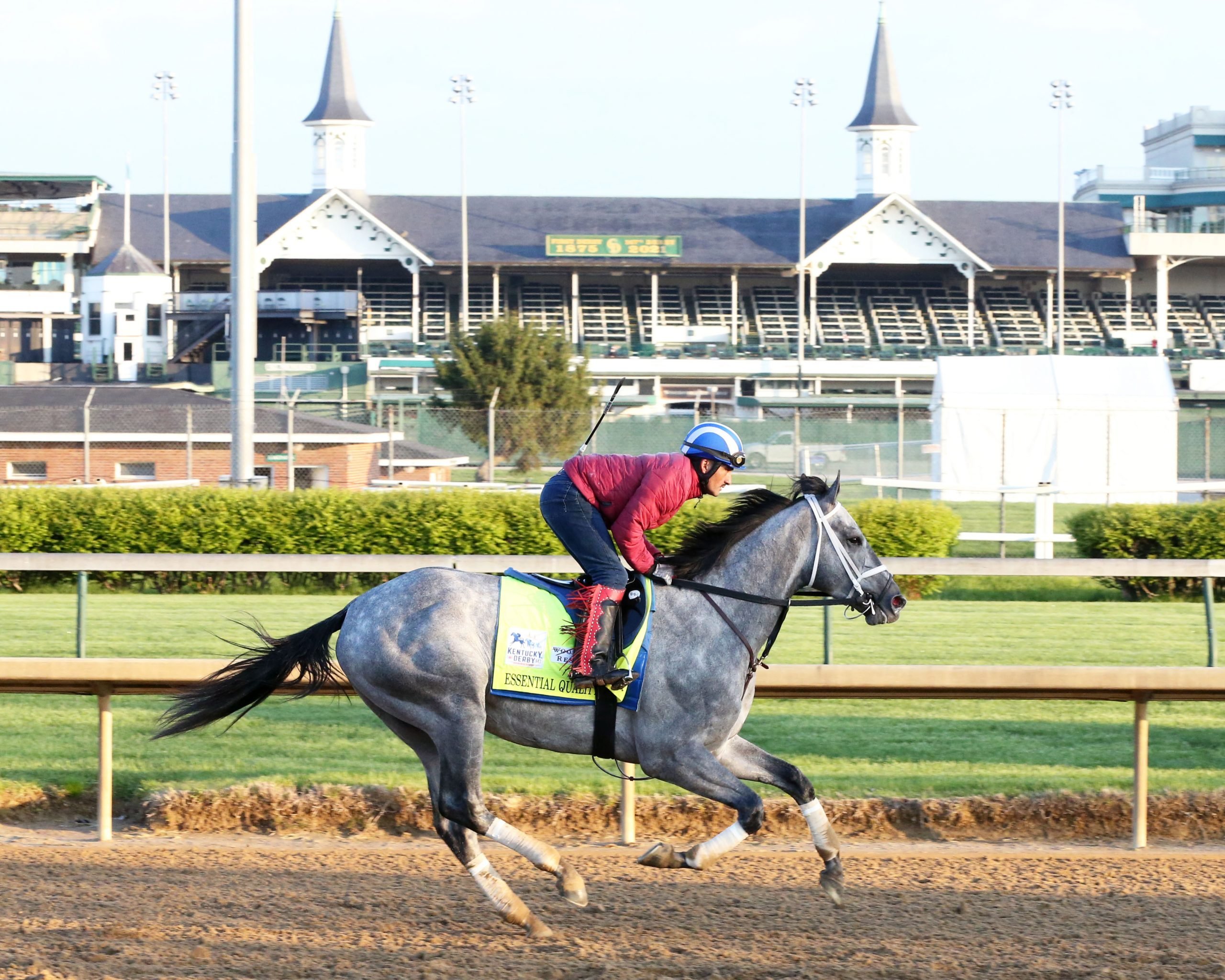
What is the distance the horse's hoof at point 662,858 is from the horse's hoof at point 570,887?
0.70 feet

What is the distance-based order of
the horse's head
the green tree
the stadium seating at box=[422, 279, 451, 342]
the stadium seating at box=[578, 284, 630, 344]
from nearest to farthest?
1. the horse's head
2. the green tree
3. the stadium seating at box=[422, 279, 451, 342]
4. the stadium seating at box=[578, 284, 630, 344]

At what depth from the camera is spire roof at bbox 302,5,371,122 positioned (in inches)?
2165

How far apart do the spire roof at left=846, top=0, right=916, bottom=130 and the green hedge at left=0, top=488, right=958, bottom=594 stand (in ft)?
147

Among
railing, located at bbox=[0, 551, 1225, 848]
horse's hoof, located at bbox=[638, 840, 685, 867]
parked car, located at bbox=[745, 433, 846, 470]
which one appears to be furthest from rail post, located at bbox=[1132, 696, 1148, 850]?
parked car, located at bbox=[745, 433, 846, 470]

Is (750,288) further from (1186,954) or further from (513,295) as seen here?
(1186,954)

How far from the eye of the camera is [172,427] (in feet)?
69.3

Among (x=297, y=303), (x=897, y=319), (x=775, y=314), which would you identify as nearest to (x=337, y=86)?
(x=297, y=303)

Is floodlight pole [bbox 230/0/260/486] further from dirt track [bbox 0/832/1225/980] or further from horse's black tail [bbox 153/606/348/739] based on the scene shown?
horse's black tail [bbox 153/606/348/739]

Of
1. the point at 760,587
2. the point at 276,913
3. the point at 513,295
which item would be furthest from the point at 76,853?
the point at 513,295

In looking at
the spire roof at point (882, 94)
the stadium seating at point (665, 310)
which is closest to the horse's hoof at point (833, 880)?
the stadium seating at point (665, 310)

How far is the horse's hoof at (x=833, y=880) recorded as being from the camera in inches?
191

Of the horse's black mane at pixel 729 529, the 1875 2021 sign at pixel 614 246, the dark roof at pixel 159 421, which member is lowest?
the horse's black mane at pixel 729 529

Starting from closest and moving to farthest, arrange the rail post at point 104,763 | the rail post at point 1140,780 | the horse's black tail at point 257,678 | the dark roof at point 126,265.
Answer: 1. the horse's black tail at point 257,678
2. the rail post at point 1140,780
3. the rail post at point 104,763
4. the dark roof at point 126,265

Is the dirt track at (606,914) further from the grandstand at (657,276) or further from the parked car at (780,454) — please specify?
the grandstand at (657,276)
